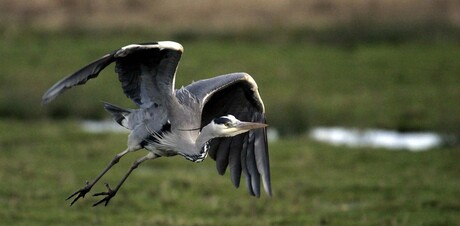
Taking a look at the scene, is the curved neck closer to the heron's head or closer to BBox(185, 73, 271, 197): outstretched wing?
the heron's head

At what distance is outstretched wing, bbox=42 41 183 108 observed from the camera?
336 inches

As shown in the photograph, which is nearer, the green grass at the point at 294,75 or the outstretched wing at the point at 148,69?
the outstretched wing at the point at 148,69

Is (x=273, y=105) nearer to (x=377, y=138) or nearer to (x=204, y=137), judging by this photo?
(x=377, y=138)

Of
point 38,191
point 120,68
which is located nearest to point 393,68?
point 38,191

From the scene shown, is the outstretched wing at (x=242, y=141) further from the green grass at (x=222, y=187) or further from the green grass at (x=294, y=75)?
the green grass at (x=294, y=75)

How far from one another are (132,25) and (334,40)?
4.84m

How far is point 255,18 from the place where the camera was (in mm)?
26203

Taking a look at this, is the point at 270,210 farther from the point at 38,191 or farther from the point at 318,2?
the point at 318,2

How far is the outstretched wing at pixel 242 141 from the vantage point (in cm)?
979

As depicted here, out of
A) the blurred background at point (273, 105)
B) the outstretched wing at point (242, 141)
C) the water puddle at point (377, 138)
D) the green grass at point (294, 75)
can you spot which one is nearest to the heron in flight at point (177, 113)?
the outstretched wing at point (242, 141)

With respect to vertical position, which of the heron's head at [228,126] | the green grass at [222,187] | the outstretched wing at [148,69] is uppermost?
the outstretched wing at [148,69]

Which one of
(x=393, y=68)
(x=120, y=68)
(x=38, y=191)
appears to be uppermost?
(x=120, y=68)

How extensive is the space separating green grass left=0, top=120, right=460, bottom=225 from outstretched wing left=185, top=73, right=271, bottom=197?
2.62 feet

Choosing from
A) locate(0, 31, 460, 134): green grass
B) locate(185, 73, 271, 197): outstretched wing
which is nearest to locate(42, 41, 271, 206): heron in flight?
locate(185, 73, 271, 197): outstretched wing
